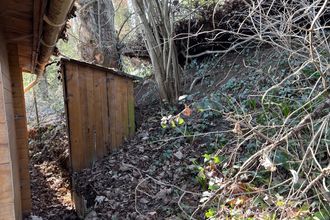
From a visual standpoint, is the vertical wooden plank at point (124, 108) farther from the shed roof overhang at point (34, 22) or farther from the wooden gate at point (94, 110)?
the shed roof overhang at point (34, 22)

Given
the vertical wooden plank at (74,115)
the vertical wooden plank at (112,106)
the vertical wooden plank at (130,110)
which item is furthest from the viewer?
the vertical wooden plank at (130,110)

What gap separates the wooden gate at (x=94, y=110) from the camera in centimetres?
480

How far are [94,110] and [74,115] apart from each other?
1.09ft

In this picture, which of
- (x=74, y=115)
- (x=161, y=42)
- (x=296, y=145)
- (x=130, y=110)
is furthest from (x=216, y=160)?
(x=161, y=42)

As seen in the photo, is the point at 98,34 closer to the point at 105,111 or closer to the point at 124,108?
the point at 124,108

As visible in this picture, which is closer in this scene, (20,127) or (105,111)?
(20,127)

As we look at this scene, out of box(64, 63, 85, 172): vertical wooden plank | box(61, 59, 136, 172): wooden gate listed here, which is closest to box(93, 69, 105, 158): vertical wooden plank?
box(61, 59, 136, 172): wooden gate

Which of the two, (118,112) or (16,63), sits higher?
(16,63)

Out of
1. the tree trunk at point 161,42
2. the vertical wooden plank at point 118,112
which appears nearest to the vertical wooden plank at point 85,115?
the vertical wooden plank at point 118,112

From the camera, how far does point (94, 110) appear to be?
16.5 feet

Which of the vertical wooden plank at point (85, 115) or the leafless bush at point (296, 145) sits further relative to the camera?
the vertical wooden plank at point (85, 115)

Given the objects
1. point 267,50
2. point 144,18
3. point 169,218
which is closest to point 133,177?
point 169,218

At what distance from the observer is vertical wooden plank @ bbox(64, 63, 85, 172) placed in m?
4.77

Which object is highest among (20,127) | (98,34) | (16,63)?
(98,34)
